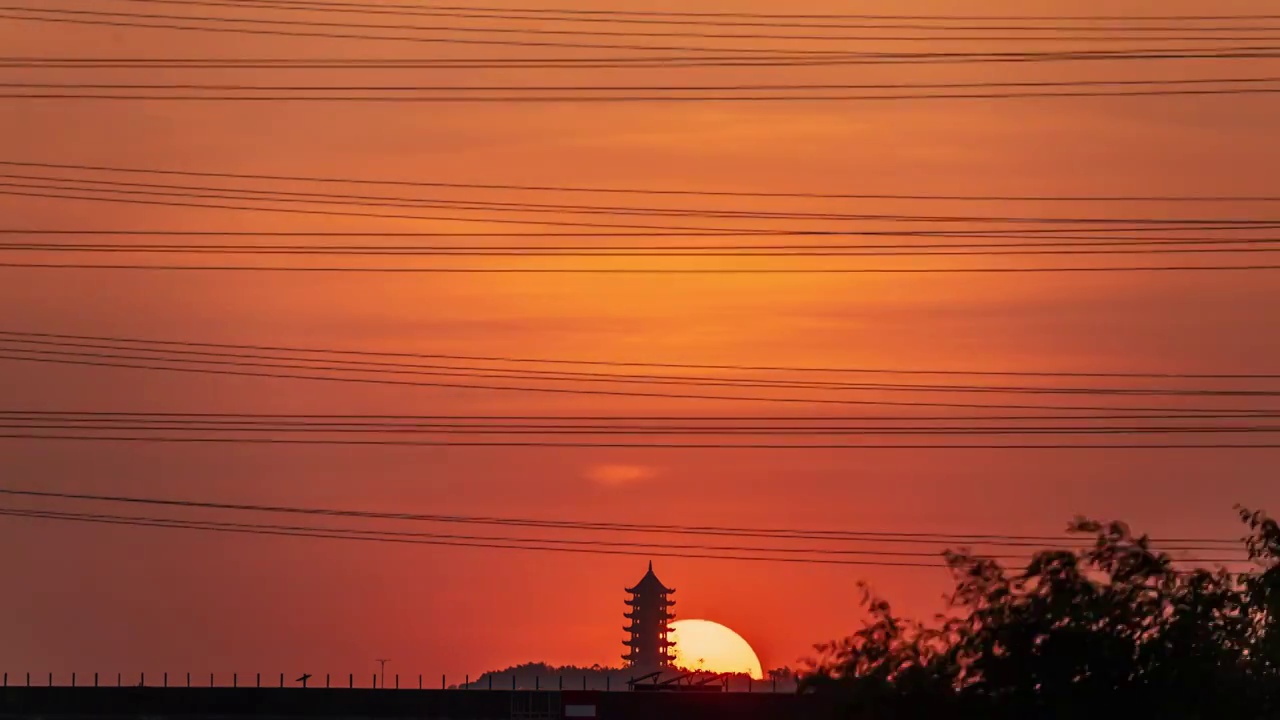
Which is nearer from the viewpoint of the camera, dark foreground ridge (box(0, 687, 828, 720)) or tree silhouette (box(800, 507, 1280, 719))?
tree silhouette (box(800, 507, 1280, 719))

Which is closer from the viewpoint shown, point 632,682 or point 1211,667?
point 1211,667

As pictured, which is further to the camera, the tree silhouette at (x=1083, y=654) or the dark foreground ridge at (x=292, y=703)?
the dark foreground ridge at (x=292, y=703)

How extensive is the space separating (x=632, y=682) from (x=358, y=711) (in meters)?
18.2

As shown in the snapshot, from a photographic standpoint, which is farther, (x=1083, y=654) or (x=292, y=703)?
(x=292, y=703)

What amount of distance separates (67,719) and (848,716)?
279ft

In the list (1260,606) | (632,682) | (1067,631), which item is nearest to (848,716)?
(1067,631)

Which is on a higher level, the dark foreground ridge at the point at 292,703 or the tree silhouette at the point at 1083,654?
the dark foreground ridge at the point at 292,703

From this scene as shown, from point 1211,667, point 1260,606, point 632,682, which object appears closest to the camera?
point 1211,667

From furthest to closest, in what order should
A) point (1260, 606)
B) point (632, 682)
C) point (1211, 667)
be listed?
point (632, 682) < point (1260, 606) < point (1211, 667)

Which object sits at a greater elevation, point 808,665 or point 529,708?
point 529,708

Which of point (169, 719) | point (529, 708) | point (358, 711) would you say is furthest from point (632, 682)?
point (169, 719)

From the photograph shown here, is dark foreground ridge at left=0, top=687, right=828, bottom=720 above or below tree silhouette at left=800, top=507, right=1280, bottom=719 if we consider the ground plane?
above

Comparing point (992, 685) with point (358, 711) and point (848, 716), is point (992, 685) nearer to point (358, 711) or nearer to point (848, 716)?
point (848, 716)

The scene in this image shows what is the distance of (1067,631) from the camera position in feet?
150
